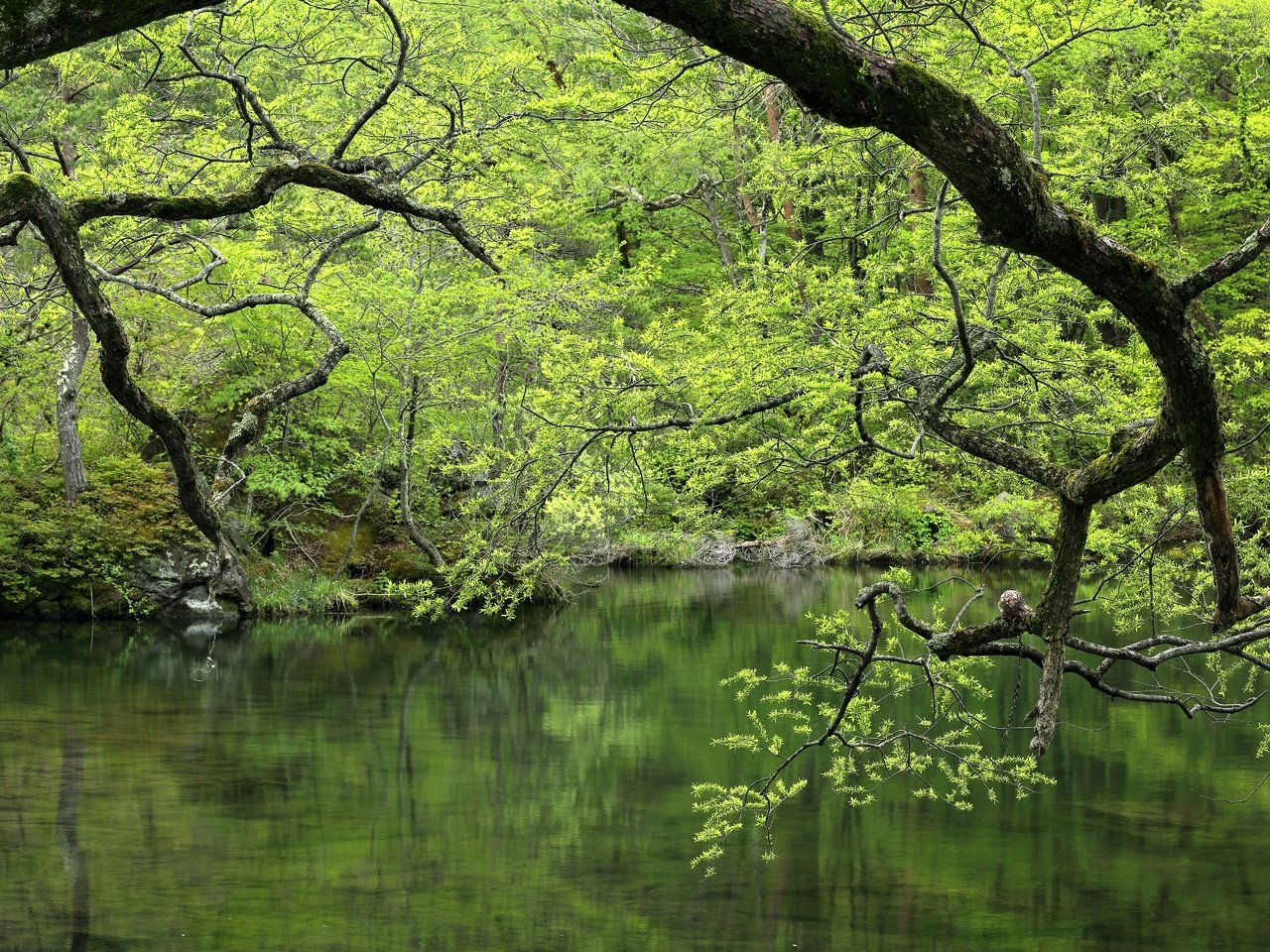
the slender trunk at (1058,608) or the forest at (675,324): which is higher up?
the forest at (675,324)

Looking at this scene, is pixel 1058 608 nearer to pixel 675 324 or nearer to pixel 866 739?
pixel 866 739

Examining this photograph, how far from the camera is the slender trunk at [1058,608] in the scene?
4.22 meters

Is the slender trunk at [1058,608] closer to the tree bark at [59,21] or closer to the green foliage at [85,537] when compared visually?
→ the tree bark at [59,21]

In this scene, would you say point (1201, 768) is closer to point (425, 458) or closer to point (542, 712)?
point (542, 712)

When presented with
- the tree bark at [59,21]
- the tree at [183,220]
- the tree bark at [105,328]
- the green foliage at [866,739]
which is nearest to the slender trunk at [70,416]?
the green foliage at [866,739]

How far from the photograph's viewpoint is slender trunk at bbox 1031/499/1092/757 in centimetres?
422

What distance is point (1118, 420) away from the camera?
8.87m

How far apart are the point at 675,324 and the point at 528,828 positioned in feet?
23.9

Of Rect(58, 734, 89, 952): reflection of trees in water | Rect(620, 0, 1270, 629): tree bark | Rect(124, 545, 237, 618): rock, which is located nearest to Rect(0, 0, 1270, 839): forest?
Rect(620, 0, 1270, 629): tree bark

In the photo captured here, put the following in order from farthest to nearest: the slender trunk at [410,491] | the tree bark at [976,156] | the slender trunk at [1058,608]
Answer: the slender trunk at [410,491] → the slender trunk at [1058,608] → the tree bark at [976,156]

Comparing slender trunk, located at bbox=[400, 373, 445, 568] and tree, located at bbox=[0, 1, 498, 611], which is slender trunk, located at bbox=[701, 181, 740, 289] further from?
tree, located at bbox=[0, 1, 498, 611]

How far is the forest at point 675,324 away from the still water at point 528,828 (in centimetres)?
76

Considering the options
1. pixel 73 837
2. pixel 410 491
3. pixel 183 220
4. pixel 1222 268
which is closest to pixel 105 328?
pixel 183 220

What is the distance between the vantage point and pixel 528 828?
9602mm
